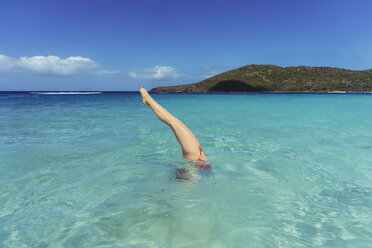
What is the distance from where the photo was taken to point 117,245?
1.85m

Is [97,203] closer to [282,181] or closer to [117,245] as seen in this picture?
[117,245]

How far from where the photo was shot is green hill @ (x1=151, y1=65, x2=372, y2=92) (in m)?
65.2

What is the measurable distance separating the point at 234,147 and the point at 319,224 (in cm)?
302

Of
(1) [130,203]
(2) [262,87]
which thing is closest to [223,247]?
(1) [130,203]

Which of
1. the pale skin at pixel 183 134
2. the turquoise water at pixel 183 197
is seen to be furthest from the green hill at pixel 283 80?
the pale skin at pixel 183 134

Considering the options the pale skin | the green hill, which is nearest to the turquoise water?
the pale skin

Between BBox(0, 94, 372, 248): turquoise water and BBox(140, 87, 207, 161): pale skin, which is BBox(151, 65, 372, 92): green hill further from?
BBox(140, 87, 207, 161): pale skin

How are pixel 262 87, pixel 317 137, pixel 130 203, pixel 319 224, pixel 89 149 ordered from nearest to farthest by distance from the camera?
pixel 319 224 → pixel 130 203 → pixel 89 149 → pixel 317 137 → pixel 262 87

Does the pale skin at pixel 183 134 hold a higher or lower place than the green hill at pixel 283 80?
lower

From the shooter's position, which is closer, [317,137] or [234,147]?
[234,147]

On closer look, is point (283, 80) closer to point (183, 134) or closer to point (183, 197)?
point (183, 134)

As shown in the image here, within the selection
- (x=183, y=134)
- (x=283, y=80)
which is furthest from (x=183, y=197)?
→ (x=283, y=80)

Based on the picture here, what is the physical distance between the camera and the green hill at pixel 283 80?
6519 centimetres

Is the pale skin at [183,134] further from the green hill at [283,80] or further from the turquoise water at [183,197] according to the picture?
the green hill at [283,80]
